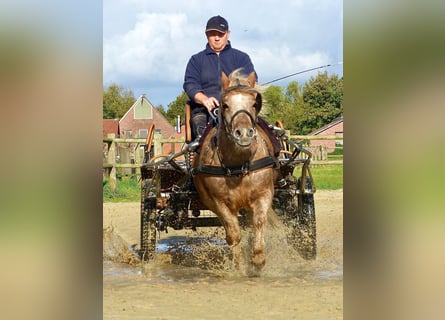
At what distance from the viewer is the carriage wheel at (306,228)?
5.30 m

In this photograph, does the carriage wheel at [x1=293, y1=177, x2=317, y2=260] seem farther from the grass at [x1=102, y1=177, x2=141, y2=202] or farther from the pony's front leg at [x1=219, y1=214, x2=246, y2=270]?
the grass at [x1=102, y1=177, x2=141, y2=202]

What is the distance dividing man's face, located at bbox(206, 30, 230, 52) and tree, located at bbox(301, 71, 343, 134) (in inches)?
879

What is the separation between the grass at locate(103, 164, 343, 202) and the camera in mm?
11547

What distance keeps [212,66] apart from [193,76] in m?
0.19

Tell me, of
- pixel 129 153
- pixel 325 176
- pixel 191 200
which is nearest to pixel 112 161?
pixel 129 153

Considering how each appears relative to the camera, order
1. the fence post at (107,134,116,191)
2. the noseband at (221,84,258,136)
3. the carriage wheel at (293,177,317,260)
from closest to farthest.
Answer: the noseband at (221,84,258,136) < the carriage wheel at (293,177,317,260) < the fence post at (107,134,116,191)

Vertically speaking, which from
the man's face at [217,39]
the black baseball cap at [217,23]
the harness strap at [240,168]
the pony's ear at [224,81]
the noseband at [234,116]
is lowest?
the harness strap at [240,168]

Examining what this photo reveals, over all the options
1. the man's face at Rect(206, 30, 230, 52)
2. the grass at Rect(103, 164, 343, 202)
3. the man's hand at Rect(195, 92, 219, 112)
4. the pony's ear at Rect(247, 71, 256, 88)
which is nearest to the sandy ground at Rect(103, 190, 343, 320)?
the pony's ear at Rect(247, 71, 256, 88)

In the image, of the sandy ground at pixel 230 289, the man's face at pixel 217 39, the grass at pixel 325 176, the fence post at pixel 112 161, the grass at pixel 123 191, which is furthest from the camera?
the grass at pixel 325 176

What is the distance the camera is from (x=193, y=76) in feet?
16.0

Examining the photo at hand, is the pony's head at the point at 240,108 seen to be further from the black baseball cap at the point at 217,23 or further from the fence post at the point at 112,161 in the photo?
the fence post at the point at 112,161

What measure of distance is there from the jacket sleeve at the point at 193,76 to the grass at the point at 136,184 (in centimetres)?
582

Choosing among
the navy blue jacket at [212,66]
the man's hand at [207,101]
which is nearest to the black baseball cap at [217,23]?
the navy blue jacket at [212,66]
